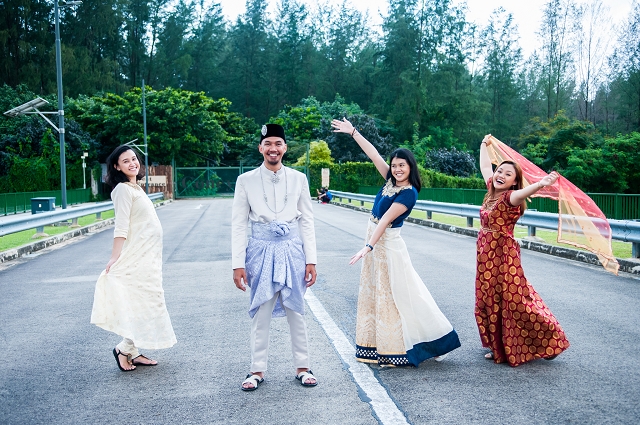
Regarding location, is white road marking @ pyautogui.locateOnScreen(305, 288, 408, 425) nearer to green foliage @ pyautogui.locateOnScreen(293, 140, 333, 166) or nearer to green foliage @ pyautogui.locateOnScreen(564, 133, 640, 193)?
→ green foliage @ pyautogui.locateOnScreen(564, 133, 640, 193)

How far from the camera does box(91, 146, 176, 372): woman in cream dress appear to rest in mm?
5004

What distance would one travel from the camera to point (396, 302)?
199 inches

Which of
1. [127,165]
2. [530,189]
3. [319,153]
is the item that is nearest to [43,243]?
[127,165]

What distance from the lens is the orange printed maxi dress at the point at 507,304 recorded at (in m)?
5.14

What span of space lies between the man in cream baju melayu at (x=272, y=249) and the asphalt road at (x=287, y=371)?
348mm

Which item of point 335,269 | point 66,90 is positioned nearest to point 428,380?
point 335,269

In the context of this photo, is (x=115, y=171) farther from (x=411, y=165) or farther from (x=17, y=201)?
(x=17, y=201)

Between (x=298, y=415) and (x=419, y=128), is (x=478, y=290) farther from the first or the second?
(x=419, y=128)

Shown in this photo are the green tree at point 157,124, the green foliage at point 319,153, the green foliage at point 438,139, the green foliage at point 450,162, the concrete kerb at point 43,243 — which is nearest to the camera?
the concrete kerb at point 43,243

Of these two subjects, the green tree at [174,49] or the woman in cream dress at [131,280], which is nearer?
the woman in cream dress at [131,280]

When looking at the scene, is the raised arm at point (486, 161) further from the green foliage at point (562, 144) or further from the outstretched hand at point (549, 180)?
the green foliage at point (562, 144)

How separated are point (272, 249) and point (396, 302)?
1168mm

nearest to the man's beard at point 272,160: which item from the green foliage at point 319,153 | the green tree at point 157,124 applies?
the green tree at point 157,124

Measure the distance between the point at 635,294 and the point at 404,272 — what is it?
15.3ft
